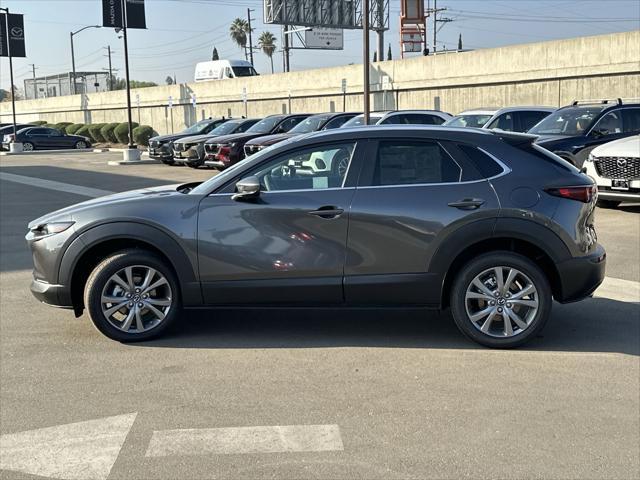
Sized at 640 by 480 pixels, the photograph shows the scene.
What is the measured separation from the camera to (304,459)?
383cm

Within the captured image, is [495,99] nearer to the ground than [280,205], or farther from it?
farther from it

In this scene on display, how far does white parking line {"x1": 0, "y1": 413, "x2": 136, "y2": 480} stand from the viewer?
3748 millimetres

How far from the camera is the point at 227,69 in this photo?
5650 cm

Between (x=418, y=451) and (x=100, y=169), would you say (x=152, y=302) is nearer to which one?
(x=418, y=451)

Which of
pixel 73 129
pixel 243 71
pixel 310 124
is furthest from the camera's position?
pixel 243 71

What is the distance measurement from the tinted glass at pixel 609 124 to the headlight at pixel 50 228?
11.5m

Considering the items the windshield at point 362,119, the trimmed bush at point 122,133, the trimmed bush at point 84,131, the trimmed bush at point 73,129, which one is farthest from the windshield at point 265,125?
the trimmed bush at point 73,129

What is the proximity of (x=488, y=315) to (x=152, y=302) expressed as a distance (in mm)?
2629

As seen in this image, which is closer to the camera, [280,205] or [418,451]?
[418,451]

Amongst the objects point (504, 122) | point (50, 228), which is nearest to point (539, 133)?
point (504, 122)

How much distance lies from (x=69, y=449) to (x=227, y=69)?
180ft

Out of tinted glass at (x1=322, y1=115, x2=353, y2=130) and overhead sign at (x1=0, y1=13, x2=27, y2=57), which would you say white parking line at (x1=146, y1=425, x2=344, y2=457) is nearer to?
tinted glass at (x1=322, y1=115, x2=353, y2=130)

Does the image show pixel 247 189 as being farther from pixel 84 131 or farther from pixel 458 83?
pixel 84 131

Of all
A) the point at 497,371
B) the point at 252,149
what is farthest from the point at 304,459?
the point at 252,149
